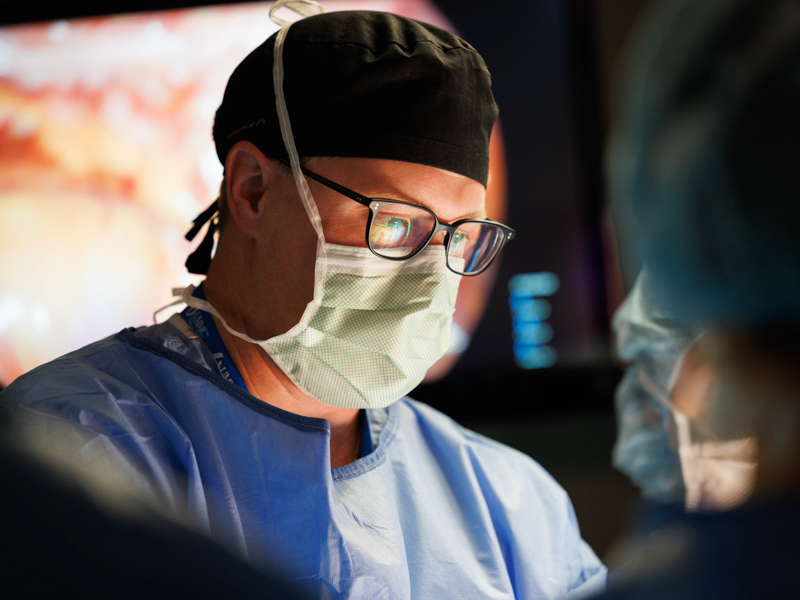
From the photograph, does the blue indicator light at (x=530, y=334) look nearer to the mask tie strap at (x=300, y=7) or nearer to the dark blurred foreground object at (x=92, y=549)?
the mask tie strap at (x=300, y=7)

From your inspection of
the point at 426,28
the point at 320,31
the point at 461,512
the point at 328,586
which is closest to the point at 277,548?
the point at 328,586

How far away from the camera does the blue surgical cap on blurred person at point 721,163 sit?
1.15 feet

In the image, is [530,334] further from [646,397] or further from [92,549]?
[92,549]

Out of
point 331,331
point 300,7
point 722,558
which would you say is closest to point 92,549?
point 722,558

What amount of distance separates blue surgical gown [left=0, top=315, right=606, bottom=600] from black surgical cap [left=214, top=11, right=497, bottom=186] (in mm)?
434

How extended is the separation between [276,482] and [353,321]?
304 millimetres

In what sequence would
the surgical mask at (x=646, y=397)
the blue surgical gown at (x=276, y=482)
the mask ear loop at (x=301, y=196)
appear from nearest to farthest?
the blue surgical gown at (x=276, y=482), the mask ear loop at (x=301, y=196), the surgical mask at (x=646, y=397)

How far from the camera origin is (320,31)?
1037mm

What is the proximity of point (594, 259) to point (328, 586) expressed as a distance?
1727 mm

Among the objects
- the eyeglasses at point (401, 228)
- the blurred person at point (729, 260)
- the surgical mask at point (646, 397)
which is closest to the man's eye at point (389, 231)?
the eyeglasses at point (401, 228)

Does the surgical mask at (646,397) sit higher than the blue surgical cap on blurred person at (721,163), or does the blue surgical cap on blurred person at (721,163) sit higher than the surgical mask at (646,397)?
the blue surgical cap on blurred person at (721,163)

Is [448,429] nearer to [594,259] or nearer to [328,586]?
[328,586]

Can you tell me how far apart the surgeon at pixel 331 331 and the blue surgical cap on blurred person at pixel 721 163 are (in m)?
0.63

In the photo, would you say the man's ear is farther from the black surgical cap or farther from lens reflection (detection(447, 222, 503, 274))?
lens reflection (detection(447, 222, 503, 274))
